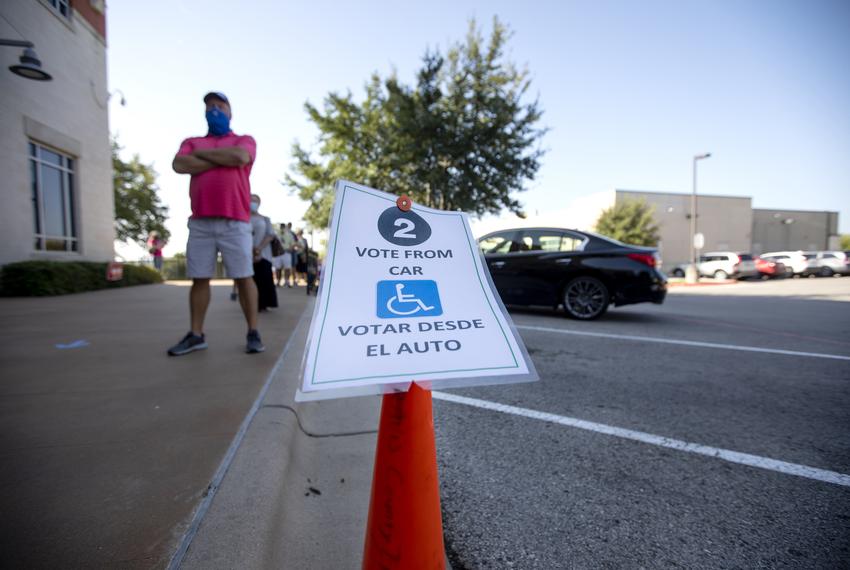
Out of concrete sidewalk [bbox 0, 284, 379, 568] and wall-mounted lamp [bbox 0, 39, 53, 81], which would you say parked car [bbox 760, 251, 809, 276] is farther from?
wall-mounted lamp [bbox 0, 39, 53, 81]

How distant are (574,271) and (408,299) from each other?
562 cm

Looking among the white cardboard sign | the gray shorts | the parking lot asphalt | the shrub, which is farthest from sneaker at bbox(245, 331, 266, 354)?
the shrub

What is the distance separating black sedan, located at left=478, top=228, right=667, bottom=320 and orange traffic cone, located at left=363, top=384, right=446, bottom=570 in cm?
516

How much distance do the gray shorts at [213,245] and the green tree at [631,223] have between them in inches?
1277

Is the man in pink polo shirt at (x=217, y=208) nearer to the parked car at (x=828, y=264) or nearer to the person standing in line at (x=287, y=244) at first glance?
the person standing in line at (x=287, y=244)

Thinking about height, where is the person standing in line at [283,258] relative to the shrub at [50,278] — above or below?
above

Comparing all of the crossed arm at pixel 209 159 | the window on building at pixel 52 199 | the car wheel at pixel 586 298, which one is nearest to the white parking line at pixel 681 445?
the crossed arm at pixel 209 159

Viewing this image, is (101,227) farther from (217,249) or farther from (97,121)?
(217,249)

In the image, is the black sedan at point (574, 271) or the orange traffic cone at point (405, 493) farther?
the black sedan at point (574, 271)

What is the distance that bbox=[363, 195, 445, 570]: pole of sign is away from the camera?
1076 millimetres

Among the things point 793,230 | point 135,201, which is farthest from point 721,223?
point 135,201

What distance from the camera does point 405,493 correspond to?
3.59 feet

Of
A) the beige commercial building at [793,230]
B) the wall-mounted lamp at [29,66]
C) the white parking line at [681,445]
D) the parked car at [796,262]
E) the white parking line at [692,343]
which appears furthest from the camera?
the beige commercial building at [793,230]

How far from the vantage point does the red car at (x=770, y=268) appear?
23.1m
